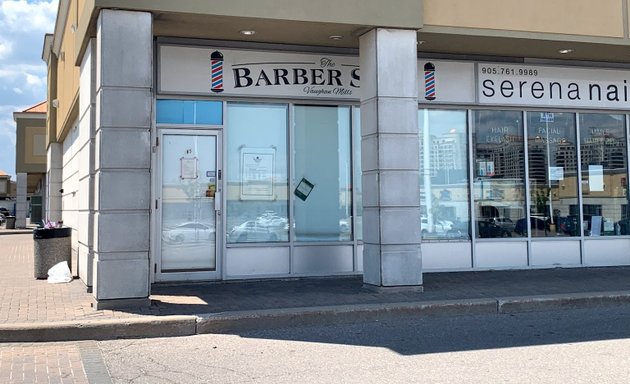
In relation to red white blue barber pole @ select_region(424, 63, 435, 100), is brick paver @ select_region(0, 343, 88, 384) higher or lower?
lower

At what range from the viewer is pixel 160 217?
1011 cm

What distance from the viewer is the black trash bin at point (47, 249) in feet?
36.3

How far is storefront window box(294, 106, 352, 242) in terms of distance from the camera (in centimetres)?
1091

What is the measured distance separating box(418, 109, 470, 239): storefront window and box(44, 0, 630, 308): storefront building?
0.13 feet

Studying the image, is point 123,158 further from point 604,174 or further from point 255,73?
point 604,174

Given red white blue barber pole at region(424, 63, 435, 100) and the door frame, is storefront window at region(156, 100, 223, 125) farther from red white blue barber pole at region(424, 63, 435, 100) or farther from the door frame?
red white blue barber pole at region(424, 63, 435, 100)

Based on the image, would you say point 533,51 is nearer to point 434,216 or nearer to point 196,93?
point 434,216

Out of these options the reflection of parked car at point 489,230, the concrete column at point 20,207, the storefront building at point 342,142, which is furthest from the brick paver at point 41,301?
the concrete column at point 20,207

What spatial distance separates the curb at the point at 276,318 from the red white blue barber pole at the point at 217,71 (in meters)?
4.37

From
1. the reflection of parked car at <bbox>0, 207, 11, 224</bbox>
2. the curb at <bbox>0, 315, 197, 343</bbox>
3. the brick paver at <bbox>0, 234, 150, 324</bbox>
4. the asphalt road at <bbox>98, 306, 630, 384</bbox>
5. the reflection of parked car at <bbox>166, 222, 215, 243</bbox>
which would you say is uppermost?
the reflection of parked car at <bbox>0, 207, 11, 224</bbox>

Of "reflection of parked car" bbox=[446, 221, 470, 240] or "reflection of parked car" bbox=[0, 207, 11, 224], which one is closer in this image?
"reflection of parked car" bbox=[446, 221, 470, 240]

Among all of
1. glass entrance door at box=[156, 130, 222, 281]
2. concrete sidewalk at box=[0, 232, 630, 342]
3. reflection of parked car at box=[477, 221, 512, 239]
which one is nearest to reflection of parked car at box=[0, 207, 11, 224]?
glass entrance door at box=[156, 130, 222, 281]

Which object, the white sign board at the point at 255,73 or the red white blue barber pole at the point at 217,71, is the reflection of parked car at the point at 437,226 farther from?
the red white blue barber pole at the point at 217,71

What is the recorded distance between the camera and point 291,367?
5.93 meters
